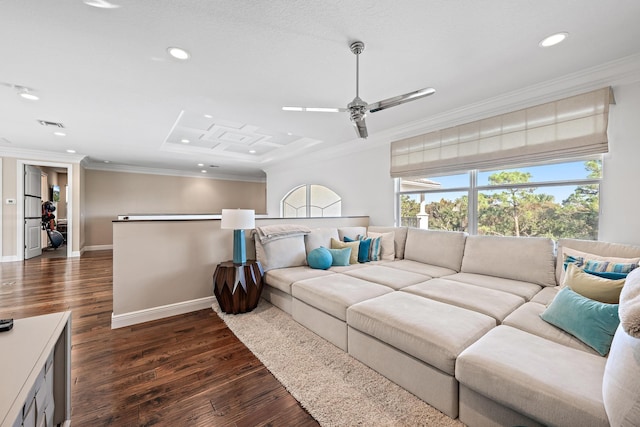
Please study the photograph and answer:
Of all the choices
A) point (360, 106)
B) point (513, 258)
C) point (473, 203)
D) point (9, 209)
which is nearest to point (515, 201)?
point (473, 203)

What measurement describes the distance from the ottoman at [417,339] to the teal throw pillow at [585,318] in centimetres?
35

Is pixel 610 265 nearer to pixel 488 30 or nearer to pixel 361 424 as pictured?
pixel 488 30

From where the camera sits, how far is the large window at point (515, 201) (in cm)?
266

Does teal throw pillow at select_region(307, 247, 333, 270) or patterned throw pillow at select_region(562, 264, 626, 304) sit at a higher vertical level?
patterned throw pillow at select_region(562, 264, 626, 304)

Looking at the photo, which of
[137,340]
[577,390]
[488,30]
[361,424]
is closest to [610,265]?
[577,390]

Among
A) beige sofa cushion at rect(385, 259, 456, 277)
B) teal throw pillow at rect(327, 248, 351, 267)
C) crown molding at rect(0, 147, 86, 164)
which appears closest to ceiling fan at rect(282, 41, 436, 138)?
teal throw pillow at rect(327, 248, 351, 267)

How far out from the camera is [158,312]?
2824 millimetres

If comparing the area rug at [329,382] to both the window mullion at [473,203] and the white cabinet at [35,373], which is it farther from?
the window mullion at [473,203]

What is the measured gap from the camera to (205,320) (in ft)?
9.13

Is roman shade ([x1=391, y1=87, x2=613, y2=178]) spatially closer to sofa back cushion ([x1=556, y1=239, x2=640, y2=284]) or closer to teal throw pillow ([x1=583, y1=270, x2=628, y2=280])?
sofa back cushion ([x1=556, y1=239, x2=640, y2=284])

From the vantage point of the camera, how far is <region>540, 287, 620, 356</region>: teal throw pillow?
1362 mm

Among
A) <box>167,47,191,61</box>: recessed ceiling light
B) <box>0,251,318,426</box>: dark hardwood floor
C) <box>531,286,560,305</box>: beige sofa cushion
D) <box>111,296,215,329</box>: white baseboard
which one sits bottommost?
<box>0,251,318,426</box>: dark hardwood floor

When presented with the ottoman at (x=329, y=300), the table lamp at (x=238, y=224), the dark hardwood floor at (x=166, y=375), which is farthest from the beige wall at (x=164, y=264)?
the ottoman at (x=329, y=300)

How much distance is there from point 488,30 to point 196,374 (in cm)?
326
